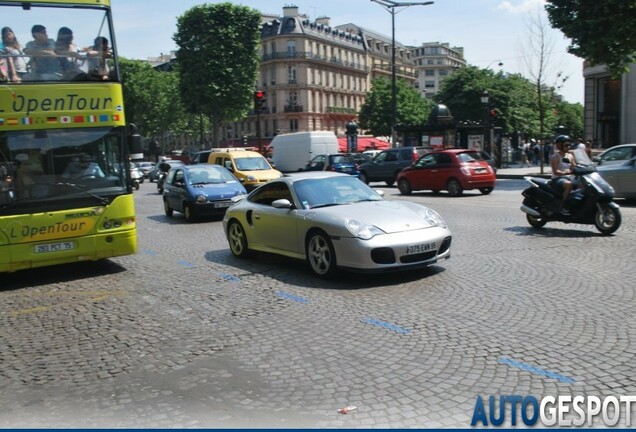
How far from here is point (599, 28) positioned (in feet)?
79.8

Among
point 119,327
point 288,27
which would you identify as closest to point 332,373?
point 119,327

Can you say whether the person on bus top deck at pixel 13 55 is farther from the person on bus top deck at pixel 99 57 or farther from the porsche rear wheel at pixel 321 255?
the porsche rear wheel at pixel 321 255

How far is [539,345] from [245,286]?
160 inches

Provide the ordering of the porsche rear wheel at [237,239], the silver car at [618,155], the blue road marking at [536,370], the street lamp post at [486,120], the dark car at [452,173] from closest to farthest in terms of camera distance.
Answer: the blue road marking at [536,370]
the porsche rear wheel at [237,239]
the silver car at [618,155]
the dark car at [452,173]
the street lamp post at [486,120]

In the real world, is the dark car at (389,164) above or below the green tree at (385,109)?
below

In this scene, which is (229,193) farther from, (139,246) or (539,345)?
(539,345)

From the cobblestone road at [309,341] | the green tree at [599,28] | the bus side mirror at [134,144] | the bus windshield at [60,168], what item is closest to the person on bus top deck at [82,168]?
the bus windshield at [60,168]

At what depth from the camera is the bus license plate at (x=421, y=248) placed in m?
7.88

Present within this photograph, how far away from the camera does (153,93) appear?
83.1 m

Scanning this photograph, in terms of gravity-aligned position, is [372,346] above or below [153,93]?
below

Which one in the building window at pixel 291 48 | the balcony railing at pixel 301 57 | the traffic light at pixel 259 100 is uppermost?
the building window at pixel 291 48

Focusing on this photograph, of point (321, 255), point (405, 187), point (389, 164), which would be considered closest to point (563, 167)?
point (321, 255)

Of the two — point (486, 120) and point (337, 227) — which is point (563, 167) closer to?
point (337, 227)

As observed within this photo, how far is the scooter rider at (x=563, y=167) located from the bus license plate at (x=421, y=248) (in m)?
4.71
